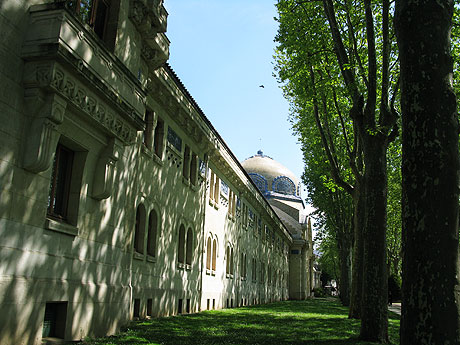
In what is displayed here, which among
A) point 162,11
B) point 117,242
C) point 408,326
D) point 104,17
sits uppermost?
point 162,11

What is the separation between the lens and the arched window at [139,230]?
566 inches

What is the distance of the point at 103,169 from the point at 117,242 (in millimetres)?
1855

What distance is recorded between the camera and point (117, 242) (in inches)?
412

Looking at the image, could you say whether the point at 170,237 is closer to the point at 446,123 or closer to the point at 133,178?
the point at 133,178

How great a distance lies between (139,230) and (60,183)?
581cm

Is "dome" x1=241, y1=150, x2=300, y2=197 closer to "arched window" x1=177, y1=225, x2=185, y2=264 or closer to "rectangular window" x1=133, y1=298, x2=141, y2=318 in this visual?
"arched window" x1=177, y1=225, x2=185, y2=264

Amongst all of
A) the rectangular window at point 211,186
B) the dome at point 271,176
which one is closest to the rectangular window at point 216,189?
the rectangular window at point 211,186

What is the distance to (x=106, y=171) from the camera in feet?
31.8

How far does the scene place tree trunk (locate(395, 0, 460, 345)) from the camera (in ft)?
16.8

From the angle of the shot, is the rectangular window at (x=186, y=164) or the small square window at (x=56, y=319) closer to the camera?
the small square window at (x=56, y=319)

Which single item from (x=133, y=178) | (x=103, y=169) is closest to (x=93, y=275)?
(x=103, y=169)

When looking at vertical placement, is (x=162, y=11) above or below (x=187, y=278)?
above

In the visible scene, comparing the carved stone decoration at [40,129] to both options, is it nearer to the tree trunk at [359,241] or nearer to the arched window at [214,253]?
the tree trunk at [359,241]

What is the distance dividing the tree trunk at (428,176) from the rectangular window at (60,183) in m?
6.17
